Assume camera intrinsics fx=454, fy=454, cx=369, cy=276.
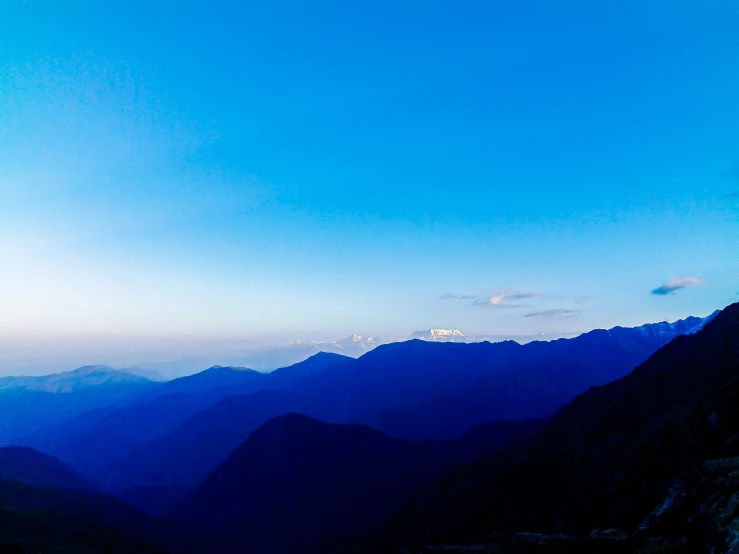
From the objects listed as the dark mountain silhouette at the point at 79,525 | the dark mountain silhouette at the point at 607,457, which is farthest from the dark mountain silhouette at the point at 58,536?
the dark mountain silhouette at the point at 607,457

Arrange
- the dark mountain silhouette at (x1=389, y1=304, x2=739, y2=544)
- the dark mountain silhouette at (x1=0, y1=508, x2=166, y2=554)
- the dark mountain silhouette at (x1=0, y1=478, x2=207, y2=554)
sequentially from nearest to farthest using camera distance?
the dark mountain silhouette at (x1=389, y1=304, x2=739, y2=544), the dark mountain silhouette at (x1=0, y1=508, x2=166, y2=554), the dark mountain silhouette at (x1=0, y1=478, x2=207, y2=554)

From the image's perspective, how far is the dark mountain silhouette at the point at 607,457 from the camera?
210 ft

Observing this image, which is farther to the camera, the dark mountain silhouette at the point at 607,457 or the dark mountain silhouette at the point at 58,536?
the dark mountain silhouette at the point at 58,536

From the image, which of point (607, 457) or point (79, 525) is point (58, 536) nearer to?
point (79, 525)

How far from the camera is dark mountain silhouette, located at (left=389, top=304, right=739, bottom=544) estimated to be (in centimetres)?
6397

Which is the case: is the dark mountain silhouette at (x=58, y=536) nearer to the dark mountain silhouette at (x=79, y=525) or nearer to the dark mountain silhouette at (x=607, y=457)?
the dark mountain silhouette at (x=79, y=525)

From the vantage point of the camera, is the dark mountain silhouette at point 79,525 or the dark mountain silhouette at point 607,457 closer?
the dark mountain silhouette at point 607,457

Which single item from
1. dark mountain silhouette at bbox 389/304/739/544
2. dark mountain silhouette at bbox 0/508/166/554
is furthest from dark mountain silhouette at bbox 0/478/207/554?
dark mountain silhouette at bbox 389/304/739/544

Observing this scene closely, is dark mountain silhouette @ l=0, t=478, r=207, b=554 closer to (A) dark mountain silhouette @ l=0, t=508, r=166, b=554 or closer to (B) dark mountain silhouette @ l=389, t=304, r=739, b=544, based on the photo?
(A) dark mountain silhouette @ l=0, t=508, r=166, b=554

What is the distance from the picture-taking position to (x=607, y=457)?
88062 mm

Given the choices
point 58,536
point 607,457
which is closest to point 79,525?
point 58,536

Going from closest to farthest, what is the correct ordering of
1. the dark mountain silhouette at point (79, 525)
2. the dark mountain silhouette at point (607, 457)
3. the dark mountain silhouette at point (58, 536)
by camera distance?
1. the dark mountain silhouette at point (607, 457)
2. the dark mountain silhouette at point (58, 536)
3. the dark mountain silhouette at point (79, 525)

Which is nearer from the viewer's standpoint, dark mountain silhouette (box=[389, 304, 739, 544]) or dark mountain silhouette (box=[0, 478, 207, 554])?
dark mountain silhouette (box=[389, 304, 739, 544])

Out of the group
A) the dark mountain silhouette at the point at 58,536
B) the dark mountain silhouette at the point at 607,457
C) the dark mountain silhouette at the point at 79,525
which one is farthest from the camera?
the dark mountain silhouette at the point at 79,525
